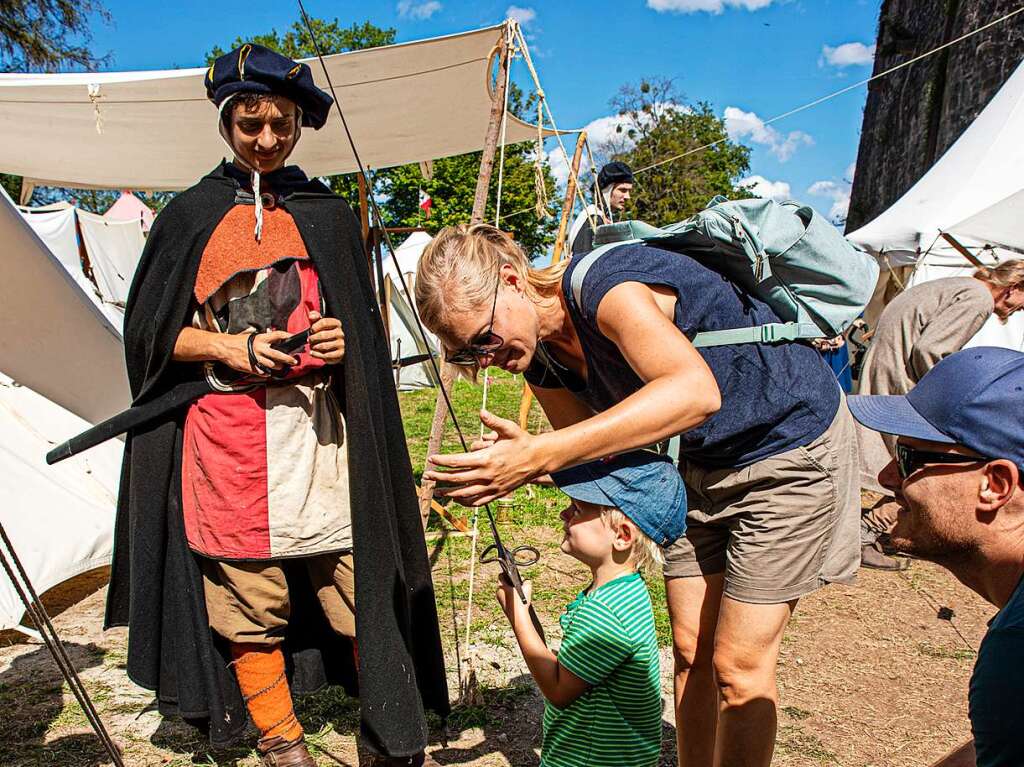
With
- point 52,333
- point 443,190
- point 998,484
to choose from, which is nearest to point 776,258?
point 998,484

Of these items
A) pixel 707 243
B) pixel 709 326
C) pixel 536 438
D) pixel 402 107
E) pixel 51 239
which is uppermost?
pixel 51 239

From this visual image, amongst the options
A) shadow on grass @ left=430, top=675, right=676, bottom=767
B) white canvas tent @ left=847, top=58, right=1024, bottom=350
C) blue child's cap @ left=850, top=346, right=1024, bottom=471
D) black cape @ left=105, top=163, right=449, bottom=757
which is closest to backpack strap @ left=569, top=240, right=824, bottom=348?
blue child's cap @ left=850, top=346, right=1024, bottom=471

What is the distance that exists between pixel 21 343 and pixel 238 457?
4.63ft

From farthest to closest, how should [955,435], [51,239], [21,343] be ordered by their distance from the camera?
[51,239] < [21,343] < [955,435]

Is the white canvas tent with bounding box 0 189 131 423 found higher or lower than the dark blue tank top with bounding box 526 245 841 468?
higher

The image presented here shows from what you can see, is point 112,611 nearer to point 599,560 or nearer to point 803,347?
point 599,560

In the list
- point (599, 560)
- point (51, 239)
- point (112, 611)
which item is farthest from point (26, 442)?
point (51, 239)

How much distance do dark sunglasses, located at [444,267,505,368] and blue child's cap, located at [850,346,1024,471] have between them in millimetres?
704

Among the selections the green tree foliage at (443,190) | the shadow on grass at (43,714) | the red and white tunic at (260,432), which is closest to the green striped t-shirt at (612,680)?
the red and white tunic at (260,432)

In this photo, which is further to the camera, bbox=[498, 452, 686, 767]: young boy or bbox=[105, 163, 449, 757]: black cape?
bbox=[105, 163, 449, 757]: black cape

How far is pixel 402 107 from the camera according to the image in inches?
190

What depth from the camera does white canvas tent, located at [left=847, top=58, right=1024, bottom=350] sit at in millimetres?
6176

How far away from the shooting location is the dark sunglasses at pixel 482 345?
1.53 meters

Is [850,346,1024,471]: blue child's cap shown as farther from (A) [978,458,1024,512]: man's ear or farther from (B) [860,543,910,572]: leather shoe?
(B) [860,543,910,572]: leather shoe
